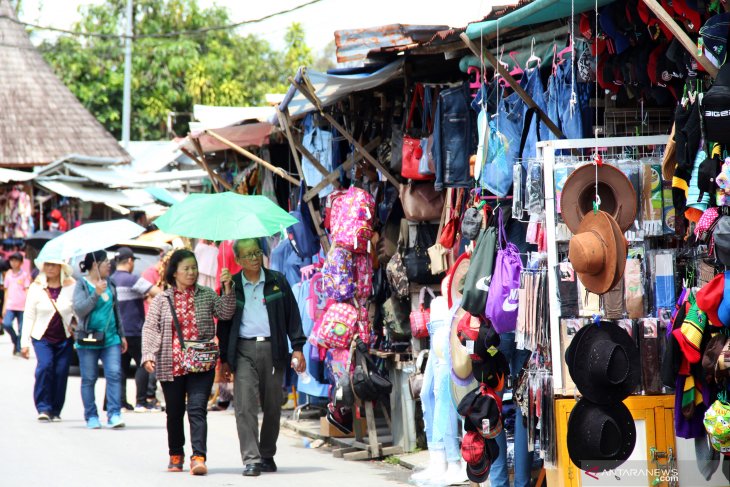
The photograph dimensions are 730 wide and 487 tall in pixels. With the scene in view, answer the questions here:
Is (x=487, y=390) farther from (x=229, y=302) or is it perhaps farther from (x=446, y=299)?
(x=229, y=302)

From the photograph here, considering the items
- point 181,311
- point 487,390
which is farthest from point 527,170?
point 181,311

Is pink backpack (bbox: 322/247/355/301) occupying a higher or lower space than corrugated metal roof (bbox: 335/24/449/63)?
lower

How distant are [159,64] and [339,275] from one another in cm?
3178

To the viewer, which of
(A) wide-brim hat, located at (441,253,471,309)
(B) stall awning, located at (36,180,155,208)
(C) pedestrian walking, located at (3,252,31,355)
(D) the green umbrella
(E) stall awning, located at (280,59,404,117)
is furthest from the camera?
(B) stall awning, located at (36,180,155,208)

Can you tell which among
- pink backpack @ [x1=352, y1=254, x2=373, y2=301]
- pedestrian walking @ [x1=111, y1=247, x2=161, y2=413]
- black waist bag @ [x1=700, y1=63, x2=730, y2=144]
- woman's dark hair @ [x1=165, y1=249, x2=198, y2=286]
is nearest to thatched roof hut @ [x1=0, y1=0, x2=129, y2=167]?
pedestrian walking @ [x1=111, y1=247, x2=161, y2=413]

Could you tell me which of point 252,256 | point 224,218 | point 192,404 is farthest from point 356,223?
point 192,404

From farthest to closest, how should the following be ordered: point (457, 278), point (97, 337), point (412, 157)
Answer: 1. point (97, 337)
2. point (412, 157)
3. point (457, 278)

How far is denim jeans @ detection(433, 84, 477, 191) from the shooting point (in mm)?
9148

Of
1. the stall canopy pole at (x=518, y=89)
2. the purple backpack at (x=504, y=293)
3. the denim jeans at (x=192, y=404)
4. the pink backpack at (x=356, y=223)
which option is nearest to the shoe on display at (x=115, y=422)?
the denim jeans at (x=192, y=404)

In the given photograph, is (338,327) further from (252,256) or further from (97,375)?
(97,375)

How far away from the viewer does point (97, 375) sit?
12.8m

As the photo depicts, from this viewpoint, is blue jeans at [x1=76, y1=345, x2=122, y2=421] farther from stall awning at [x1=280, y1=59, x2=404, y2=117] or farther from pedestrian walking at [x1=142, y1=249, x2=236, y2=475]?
stall awning at [x1=280, y1=59, x2=404, y2=117]

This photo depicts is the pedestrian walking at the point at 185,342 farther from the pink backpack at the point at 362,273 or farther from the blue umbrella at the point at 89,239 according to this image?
the blue umbrella at the point at 89,239

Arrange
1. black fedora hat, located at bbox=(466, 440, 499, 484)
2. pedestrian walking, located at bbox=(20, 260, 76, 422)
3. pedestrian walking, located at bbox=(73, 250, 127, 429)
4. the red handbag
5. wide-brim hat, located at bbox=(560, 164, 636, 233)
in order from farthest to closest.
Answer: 1. pedestrian walking, located at bbox=(20, 260, 76, 422)
2. pedestrian walking, located at bbox=(73, 250, 127, 429)
3. the red handbag
4. black fedora hat, located at bbox=(466, 440, 499, 484)
5. wide-brim hat, located at bbox=(560, 164, 636, 233)
